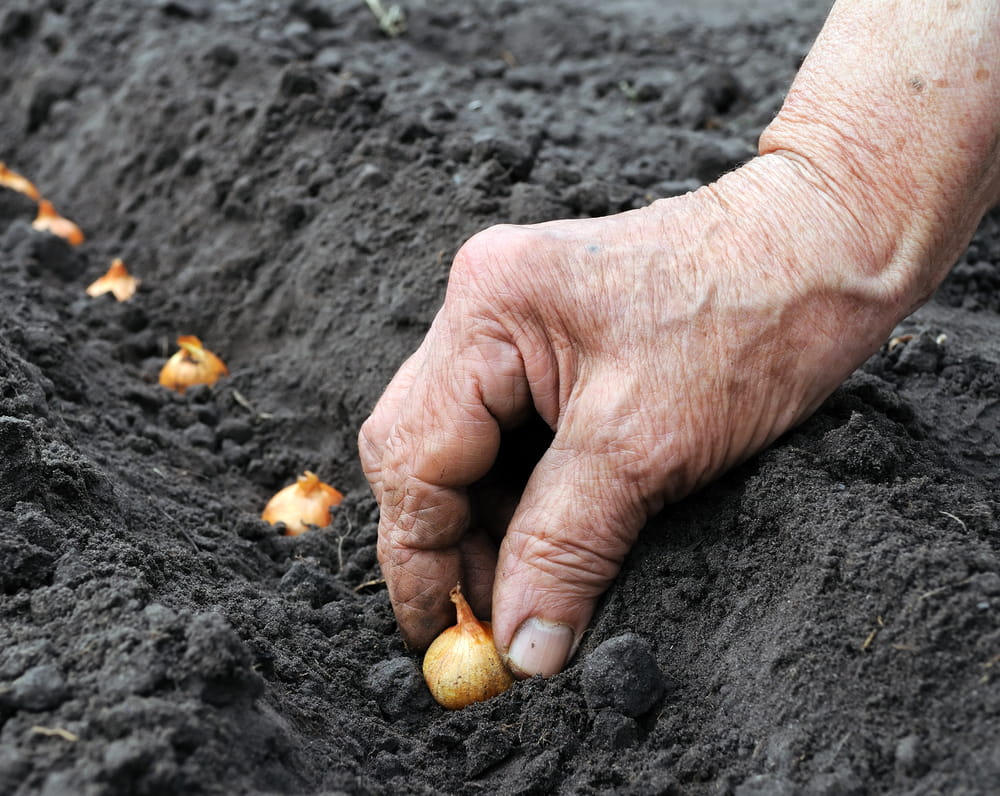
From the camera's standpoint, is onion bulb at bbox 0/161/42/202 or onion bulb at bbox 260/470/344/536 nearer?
onion bulb at bbox 260/470/344/536

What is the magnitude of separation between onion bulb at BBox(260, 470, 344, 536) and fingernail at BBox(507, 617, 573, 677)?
980 millimetres

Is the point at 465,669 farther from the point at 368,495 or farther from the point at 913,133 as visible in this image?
the point at 913,133

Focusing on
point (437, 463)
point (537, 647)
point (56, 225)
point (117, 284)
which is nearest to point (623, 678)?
point (537, 647)

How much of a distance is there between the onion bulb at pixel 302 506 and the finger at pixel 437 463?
0.63 meters

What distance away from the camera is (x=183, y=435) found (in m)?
3.58

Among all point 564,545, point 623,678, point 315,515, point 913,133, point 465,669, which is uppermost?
point 913,133

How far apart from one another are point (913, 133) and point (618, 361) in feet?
2.47

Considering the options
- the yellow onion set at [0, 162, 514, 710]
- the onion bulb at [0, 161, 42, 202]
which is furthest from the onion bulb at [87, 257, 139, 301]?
the onion bulb at [0, 161, 42, 202]

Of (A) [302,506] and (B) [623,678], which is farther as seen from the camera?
(A) [302,506]

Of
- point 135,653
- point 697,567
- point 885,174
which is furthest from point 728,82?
point 135,653

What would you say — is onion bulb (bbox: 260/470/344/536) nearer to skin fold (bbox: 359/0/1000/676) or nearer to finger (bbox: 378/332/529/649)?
finger (bbox: 378/332/529/649)

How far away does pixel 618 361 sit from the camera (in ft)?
7.30

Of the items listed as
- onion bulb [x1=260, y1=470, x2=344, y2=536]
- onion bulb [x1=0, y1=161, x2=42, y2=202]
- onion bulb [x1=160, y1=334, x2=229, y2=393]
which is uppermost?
onion bulb [x1=0, y1=161, x2=42, y2=202]

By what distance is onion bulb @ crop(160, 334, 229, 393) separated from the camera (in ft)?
13.1
